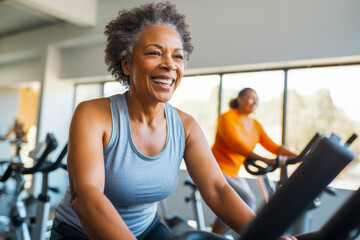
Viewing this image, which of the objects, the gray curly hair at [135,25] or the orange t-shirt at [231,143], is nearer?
the gray curly hair at [135,25]

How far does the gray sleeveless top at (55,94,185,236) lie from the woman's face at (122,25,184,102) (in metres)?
0.10

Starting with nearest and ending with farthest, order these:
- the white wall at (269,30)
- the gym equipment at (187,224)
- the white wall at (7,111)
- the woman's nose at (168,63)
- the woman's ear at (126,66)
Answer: the woman's nose at (168,63) → the woman's ear at (126,66) → the gym equipment at (187,224) → the white wall at (269,30) → the white wall at (7,111)

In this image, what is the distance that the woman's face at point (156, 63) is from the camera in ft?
3.25

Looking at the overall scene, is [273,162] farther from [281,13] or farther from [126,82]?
[281,13]

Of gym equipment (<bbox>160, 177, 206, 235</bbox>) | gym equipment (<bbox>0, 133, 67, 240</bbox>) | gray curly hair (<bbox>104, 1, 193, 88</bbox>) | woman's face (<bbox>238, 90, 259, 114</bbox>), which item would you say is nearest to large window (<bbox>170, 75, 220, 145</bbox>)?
gym equipment (<bbox>160, 177, 206, 235</bbox>)

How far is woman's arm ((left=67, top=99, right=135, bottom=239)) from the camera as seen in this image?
696 millimetres

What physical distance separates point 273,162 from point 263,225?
2.10 metres

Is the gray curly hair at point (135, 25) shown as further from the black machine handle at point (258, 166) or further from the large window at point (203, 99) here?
the large window at point (203, 99)

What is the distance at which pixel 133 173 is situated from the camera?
0.94 meters

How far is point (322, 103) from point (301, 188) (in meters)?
3.75

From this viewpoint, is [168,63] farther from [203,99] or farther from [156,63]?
[203,99]

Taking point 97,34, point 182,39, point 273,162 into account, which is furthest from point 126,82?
point 97,34

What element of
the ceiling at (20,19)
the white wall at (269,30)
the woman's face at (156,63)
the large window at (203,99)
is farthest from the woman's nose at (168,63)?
the ceiling at (20,19)

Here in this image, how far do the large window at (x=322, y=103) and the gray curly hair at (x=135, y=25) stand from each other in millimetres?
2891
